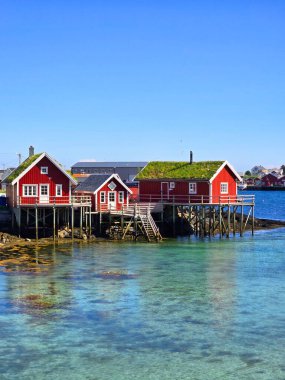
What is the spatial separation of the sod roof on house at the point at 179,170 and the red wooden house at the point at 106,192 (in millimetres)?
4097

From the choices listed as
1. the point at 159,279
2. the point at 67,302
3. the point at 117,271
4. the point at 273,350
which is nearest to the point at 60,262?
the point at 117,271

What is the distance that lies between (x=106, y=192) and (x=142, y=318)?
1129 inches

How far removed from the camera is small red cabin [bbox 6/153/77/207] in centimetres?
4884

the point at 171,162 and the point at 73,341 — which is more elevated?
the point at 171,162

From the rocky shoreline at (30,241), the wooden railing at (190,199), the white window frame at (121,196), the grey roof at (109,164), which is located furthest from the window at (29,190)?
the grey roof at (109,164)

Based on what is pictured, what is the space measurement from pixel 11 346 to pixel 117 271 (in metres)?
14.7

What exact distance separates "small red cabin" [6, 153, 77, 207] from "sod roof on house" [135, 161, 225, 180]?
9422mm

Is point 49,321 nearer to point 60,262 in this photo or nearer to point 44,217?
point 60,262

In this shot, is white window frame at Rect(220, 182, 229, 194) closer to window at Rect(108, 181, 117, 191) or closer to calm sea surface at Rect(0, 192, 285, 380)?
window at Rect(108, 181, 117, 191)

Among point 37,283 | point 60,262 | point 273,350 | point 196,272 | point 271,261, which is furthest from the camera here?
point 271,261

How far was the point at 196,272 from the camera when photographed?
116 ft

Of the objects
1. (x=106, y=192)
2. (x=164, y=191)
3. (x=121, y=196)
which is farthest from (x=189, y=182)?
(x=106, y=192)

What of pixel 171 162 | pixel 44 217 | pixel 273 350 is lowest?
pixel 273 350

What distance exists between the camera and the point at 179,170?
186 feet
